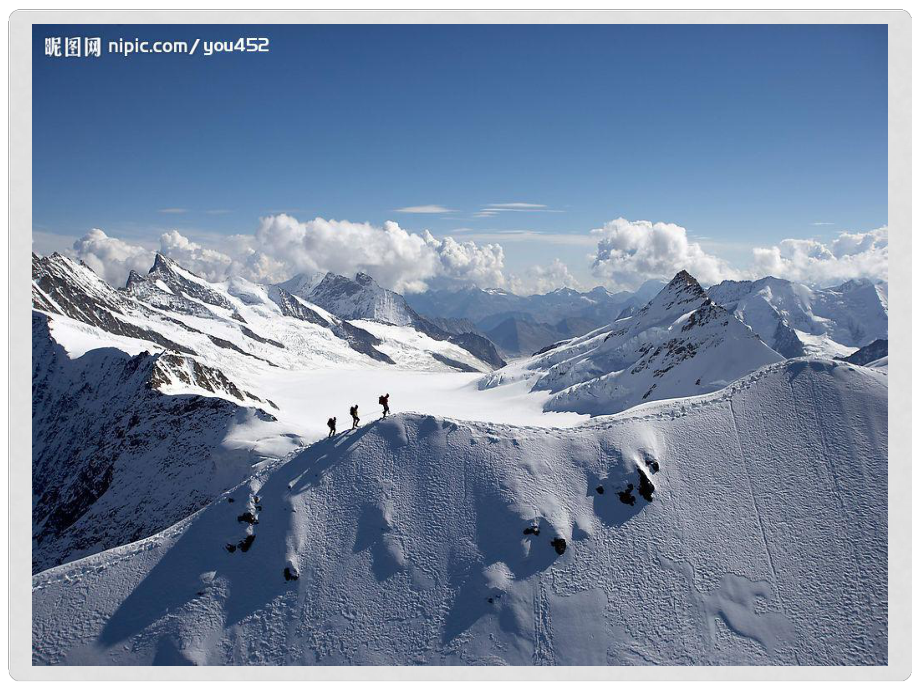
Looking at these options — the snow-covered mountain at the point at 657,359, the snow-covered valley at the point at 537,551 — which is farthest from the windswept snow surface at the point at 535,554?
the snow-covered mountain at the point at 657,359

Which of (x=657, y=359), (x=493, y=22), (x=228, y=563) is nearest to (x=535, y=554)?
(x=228, y=563)

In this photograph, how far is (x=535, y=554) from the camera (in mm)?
23406

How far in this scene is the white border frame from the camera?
55.2 feet

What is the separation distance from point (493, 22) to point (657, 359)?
82.2 m

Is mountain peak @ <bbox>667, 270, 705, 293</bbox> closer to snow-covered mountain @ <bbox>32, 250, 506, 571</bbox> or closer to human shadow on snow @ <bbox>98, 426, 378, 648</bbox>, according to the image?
snow-covered mountain @ <bbox>32, 250, 506, 571</bbox>

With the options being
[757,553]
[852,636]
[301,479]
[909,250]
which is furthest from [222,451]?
[909,250]

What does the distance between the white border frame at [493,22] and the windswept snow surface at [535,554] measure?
355 centimetres

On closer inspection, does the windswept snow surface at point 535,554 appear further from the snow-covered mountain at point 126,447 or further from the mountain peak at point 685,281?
the mountain peak at point 685,281

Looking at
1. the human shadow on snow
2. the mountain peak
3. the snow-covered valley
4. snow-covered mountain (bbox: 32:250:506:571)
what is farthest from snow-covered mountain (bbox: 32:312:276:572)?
the mountain peak

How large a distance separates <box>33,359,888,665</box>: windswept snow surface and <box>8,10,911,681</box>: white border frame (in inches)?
140

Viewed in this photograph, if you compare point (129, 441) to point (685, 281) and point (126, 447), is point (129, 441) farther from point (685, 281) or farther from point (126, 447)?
point (685, 281)

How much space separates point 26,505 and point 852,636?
31676mm

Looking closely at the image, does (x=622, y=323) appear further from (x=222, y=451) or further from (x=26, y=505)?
(x=26, y=505)

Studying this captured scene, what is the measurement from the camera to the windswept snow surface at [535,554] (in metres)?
21.0
